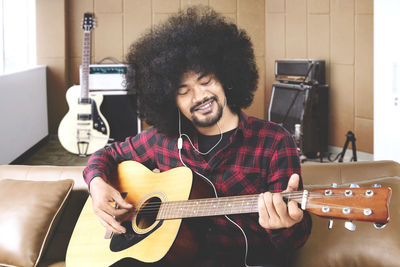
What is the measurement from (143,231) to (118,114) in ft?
15.1

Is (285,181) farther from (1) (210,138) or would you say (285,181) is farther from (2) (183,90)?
(2) (183,90)

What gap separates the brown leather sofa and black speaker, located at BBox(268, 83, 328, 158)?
3.80m

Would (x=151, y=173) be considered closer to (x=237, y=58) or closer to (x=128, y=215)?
(x=128, y=215)

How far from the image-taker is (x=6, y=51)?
17.8 feet

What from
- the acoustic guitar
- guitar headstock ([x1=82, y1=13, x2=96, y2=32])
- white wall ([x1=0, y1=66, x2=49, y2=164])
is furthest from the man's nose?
guitar headstock ([x1=82, y1=13, x2=96, y2=32])

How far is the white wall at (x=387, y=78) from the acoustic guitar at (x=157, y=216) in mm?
3196

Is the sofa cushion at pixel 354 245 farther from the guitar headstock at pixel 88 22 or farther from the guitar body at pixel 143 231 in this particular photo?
the guitar headstock at pixel 88 22

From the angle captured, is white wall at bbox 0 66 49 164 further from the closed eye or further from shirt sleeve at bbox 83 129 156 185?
the closed eye

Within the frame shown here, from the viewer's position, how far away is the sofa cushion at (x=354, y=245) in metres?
1.54

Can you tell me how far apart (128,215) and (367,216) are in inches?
32.6

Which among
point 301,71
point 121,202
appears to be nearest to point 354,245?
point 121,202

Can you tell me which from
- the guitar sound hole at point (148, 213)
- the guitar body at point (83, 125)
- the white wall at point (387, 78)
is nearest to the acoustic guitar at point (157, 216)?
the guitar sound hole at point (148, 213)

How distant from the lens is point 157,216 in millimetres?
1472

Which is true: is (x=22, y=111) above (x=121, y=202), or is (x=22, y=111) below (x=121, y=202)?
above
